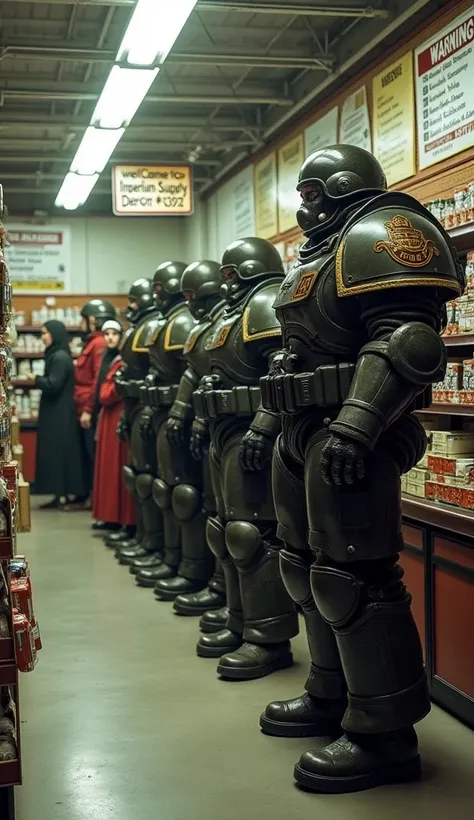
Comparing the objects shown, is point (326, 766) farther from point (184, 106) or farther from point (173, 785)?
point (184, 106)

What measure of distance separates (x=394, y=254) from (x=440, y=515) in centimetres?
122

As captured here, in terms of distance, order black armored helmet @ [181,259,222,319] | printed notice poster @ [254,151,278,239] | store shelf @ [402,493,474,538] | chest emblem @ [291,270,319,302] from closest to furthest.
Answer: chest emblem @ [291,270,319,302] < store shelf @ [402,493,474,538] < black armored helmet @ [181,259,222,319] < printed notice poster @ [254,151,278,239]

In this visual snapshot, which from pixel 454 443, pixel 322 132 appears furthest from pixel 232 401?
pixel 322 132

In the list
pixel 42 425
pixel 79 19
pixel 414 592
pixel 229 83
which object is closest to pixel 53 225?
pixel 42 425

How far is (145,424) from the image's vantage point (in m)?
6.37

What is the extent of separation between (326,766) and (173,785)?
49 cm

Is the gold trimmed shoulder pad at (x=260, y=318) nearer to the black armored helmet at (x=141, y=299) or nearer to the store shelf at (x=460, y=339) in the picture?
the store shelf at (x=460, y=339)

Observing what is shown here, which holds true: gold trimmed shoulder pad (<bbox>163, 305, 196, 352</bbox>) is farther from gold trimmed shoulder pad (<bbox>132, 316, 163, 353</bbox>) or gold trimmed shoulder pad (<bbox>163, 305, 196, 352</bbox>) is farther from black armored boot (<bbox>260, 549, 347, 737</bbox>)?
black armored boot (<bbox>260, 549, 347, 737</bbox>)

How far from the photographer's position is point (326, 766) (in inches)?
116

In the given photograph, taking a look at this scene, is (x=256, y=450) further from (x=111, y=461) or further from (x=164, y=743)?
(x=111, y=461)

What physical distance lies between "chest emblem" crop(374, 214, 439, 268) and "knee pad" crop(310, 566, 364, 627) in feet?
3.08

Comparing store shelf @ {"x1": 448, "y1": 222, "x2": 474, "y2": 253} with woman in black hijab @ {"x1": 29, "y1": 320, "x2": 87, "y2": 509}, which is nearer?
store shelf @ {"x1": 448, "y1": 222, "x2": 474, "y2": 253}

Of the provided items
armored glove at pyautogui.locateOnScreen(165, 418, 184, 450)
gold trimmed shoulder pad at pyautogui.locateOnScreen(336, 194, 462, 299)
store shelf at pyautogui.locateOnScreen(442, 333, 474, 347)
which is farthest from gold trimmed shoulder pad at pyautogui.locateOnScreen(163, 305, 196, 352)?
gold trimmed shoulder pad at pyautogui.locateOnScreen(336, 194, 462, 299)

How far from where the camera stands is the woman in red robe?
25.7ft
